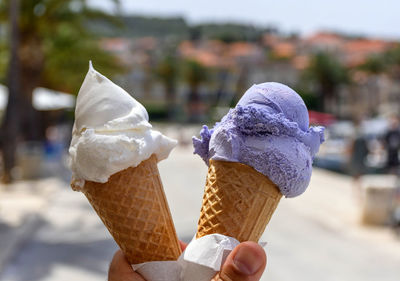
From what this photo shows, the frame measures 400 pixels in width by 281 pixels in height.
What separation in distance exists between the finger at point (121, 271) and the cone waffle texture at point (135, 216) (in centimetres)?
3

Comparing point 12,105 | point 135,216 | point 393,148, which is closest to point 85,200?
point 12,105

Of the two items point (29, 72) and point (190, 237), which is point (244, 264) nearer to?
point (190, 237)

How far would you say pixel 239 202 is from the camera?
72.5 inches

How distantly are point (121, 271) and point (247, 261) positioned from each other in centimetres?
46

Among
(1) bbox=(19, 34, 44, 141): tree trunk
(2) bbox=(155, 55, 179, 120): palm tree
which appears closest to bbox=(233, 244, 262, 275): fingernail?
(1) bbox=(19, 34, 44, 141): tree trunk

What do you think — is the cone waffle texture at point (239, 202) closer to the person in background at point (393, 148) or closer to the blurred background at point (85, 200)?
the blurred background at point (85, 200)

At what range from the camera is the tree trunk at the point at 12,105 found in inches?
532

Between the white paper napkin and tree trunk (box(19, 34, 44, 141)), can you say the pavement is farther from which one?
tree trunk (box(19, 34, 44, 141))

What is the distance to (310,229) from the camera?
945 centimetres

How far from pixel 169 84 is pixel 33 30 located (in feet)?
153

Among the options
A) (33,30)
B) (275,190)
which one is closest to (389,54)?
(33,30)

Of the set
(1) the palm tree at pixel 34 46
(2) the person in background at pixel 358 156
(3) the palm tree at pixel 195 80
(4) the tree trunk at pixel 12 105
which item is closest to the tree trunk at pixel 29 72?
(1) the palm tree at pixel 34 46

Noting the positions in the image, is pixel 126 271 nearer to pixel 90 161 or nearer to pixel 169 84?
pixel 90 161

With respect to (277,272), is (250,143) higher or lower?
higher
